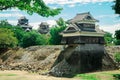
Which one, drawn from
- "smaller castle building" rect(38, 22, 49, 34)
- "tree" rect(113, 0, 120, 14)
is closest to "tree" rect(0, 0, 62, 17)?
"tree" rect(113, 0, 120, 14)

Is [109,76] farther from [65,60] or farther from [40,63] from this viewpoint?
[40,63]

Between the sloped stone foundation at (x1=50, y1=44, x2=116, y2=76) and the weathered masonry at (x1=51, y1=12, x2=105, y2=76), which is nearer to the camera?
the sloped stone foundation at (x1=50, y1=44, x2=116, y2=76)

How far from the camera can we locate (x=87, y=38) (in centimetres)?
4141

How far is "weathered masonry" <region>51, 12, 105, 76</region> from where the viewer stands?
134 ft

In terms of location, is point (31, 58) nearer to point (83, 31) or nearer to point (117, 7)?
point (83, 31)

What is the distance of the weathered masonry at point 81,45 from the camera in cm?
4078

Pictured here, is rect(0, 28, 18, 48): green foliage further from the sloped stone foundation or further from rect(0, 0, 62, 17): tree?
rect(0, 0, 62, 17): tree

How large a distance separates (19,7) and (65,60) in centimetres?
3048

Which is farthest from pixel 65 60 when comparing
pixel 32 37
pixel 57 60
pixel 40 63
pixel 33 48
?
pixel 32 37

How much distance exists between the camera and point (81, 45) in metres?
41.2

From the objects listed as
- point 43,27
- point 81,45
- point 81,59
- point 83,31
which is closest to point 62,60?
point 81,59

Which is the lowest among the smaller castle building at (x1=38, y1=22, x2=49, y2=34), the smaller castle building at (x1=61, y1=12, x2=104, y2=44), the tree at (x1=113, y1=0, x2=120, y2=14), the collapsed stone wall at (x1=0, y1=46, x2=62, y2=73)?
the collapsed stone wall at (x1=0, y1=46, x2=62, y2=73)

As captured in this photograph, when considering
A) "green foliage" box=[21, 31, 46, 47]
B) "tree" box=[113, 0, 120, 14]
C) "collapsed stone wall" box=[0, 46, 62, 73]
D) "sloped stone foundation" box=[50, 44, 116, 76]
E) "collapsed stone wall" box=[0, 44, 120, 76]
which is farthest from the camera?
"green foliage" box=[21, 31, 46, 47]

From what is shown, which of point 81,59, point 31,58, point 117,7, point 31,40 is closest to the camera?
point 117,7
